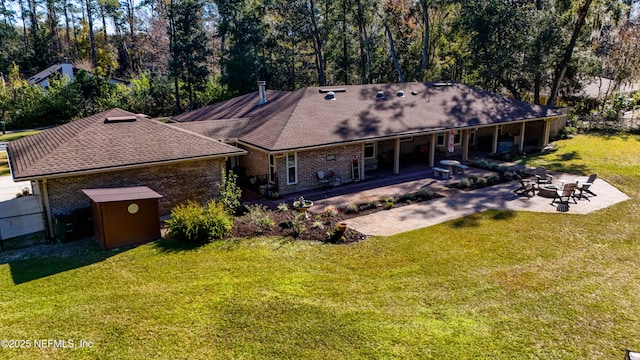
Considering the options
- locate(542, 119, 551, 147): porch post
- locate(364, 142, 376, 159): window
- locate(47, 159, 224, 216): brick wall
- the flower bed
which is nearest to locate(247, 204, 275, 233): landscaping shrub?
the flower bed

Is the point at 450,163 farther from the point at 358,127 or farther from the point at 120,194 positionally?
the point at 120,194

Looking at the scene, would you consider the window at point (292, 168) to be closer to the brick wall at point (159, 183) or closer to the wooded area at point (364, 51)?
the brick wall at point (159, 183)

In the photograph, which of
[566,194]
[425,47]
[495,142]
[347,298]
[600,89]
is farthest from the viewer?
[600,89]

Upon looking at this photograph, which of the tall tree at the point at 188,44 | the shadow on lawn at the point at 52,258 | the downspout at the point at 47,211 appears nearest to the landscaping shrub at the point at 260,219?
the shadow on lawn at the point at 52,258

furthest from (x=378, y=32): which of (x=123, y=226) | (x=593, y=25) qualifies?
(x=123, y=226)

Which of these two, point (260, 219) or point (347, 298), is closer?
point (347, 298)

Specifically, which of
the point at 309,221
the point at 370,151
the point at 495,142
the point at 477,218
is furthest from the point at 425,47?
the point at 309,221
